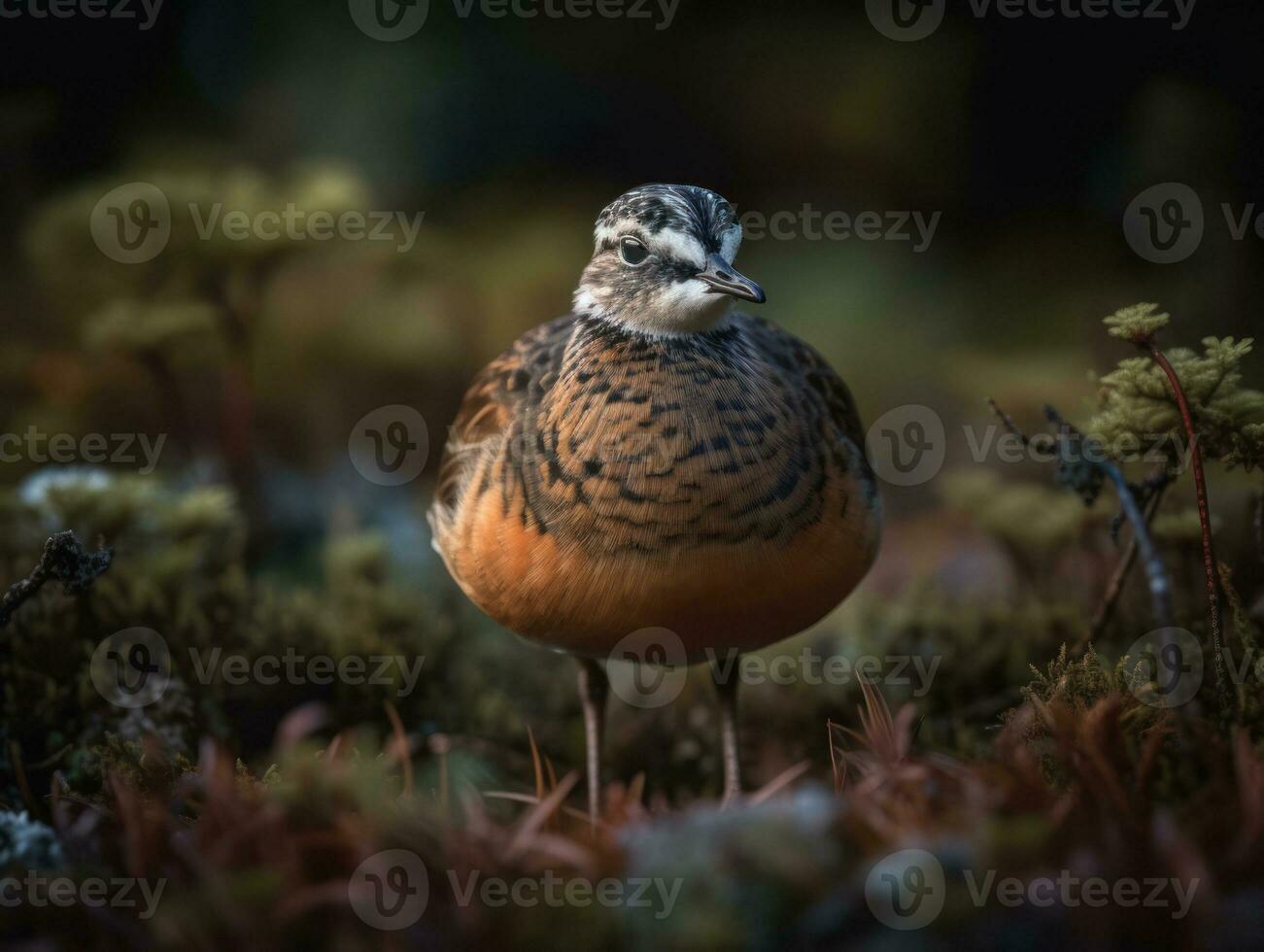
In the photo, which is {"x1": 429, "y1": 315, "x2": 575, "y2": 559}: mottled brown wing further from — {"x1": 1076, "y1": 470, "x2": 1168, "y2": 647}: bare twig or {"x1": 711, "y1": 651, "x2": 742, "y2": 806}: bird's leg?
{"x1": 1076, "y1": 470, "x2": 1168, "y2": 647}: bare twig

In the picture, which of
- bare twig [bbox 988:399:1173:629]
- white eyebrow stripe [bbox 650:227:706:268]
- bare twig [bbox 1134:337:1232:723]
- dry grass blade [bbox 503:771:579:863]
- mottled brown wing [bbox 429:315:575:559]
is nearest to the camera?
dry grass blade [bbox 503:771:579:863]

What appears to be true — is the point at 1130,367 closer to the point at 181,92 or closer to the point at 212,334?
the point at 212,334

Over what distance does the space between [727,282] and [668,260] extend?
6.5 inches

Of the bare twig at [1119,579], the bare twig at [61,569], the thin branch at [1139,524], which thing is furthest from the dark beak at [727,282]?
the bare twig at [61,569]

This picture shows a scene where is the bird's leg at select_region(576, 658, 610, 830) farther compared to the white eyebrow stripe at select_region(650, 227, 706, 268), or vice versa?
the bird's leg at select_region(576, 658, 610, 830)

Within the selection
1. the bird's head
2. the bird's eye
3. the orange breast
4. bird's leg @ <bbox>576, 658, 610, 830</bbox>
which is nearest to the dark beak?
the bird's head

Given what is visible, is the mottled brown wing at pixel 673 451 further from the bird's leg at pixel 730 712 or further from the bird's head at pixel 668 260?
the bird's leg at pixel 730 712

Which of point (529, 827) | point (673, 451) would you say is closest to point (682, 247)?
point (673, 451)

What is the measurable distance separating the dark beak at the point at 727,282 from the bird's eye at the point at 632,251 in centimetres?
16

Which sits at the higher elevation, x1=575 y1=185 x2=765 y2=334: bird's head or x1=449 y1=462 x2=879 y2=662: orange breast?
x1=575 y1=185 x2=765 y2=334: bird's head

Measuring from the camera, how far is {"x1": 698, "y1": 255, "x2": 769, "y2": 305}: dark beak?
7.10 feet

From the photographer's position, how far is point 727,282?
2.22 meters

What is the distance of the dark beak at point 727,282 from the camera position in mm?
2164

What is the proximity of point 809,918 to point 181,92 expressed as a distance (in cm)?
406
